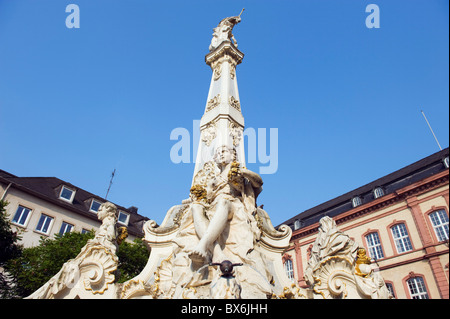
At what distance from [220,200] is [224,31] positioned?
8581 mm

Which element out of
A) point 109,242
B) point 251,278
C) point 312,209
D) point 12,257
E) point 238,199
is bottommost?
point 251,278

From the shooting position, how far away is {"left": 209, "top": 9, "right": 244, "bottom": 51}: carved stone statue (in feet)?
37.9

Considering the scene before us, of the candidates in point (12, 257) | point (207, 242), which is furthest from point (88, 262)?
point (12, 257)

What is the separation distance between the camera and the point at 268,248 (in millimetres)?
6199

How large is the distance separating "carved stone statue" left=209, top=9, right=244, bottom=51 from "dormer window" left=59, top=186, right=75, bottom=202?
28594 millimetres

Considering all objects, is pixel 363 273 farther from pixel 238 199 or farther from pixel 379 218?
pixel 379 218

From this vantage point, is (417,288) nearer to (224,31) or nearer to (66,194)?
(224,31)

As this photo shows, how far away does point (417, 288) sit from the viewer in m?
19.3

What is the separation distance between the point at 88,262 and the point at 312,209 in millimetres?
38886

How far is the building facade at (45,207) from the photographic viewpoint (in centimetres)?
2759

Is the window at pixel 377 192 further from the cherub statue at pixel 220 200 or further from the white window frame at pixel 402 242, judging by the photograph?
the cherub statue at pixel 220 200

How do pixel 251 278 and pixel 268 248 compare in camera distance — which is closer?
pixel 251 278

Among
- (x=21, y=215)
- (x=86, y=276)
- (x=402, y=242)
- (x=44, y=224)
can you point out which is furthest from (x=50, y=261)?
(x=402, y=242)
